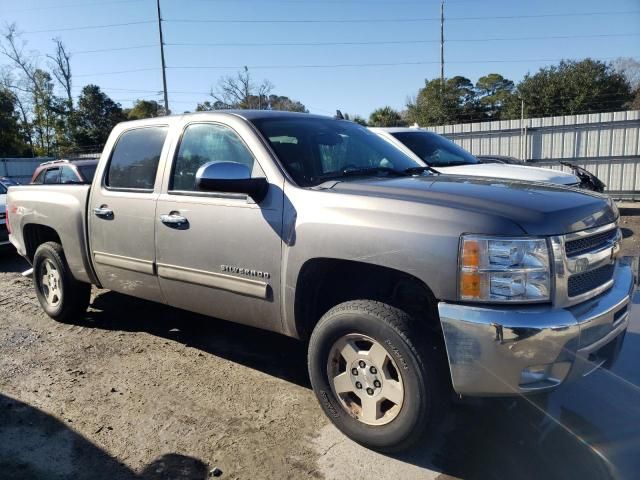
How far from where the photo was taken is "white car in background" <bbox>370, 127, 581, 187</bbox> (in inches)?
270

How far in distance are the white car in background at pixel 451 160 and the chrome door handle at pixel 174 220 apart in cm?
371

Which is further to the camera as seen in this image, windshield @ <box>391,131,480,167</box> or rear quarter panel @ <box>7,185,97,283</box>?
windshield @ <box>391,131,480,167</box>

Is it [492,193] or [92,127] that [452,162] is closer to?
[492,193]

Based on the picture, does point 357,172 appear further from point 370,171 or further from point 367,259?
point 367,259

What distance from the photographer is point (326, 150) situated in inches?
153

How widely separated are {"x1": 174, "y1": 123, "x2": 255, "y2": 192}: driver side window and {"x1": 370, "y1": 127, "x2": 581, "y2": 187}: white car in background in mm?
3400

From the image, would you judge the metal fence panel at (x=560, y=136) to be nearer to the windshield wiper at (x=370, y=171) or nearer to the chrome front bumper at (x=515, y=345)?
the windshield wiper at (x=370, y=171)

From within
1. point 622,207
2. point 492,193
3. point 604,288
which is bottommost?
point 622,207

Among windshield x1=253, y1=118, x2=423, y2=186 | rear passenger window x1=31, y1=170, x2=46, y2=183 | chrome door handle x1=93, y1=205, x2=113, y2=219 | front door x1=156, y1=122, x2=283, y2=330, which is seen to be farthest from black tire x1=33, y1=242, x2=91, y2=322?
rear passenger window x1=31, y1=170, x2=46, y2=183

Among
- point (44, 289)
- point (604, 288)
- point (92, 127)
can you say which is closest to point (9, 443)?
point (44, 289)

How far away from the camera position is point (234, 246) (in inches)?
137

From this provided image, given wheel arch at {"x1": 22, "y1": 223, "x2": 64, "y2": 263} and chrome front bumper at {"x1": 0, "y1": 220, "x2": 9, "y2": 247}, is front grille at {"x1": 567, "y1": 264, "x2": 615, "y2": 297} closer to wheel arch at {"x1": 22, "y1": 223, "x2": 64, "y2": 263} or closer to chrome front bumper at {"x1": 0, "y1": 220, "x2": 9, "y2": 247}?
wheel arch at {"x1": 22, "y1": 223, "x2": 64, "y2": 263}

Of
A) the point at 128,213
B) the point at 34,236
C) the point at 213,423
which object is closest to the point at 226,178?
the point at 128,213

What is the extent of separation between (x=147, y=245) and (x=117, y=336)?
56.0 inches
